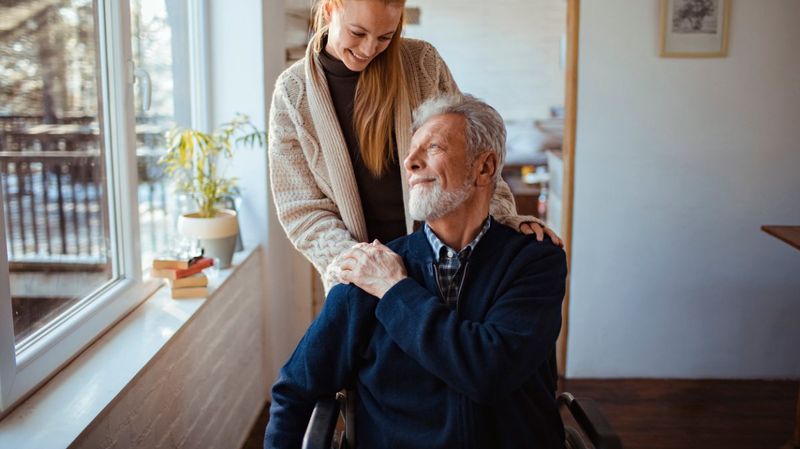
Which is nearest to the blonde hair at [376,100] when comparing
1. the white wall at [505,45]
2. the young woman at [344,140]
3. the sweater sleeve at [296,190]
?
the young woman at [344,140]

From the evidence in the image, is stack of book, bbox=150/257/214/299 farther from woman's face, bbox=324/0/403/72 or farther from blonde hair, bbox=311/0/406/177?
woman's face, bbox=324/0/403/72

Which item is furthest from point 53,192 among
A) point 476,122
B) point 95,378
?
point 476,122

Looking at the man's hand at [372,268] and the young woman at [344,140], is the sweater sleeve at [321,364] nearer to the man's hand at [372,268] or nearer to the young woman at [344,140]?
the man's hand at [372,268]

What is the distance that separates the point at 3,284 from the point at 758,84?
10.2 feet

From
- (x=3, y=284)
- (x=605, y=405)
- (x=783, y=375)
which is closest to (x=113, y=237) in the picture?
(x=3, y=284)

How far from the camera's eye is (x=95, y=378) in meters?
1.78

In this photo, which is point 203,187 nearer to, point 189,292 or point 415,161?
point 189,292

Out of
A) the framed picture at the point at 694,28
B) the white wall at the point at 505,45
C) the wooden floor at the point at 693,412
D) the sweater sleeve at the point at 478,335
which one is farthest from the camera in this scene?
the white wall at the point at 505,45

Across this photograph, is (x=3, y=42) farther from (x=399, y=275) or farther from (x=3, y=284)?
(x=399, y=275)

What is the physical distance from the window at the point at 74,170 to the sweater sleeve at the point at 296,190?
0.55m

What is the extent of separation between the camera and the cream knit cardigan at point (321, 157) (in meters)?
1.86

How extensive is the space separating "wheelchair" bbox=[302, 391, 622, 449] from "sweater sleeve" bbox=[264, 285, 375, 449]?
5 centimetres

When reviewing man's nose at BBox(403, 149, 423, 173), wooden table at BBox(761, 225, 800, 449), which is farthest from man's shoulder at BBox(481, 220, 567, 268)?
wooden table at BBox(761, 225, 800, 449)

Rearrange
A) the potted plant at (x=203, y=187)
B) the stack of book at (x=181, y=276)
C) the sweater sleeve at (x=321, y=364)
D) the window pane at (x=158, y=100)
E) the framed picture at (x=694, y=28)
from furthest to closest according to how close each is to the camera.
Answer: the framed picture at (x=694, y=28)
the potted plant at (x=203, y=187)
the window pane at (x=158, y=100)
the stack of book at (x=181, y=276)
the sweater sleeve at (x=321, y=364)
